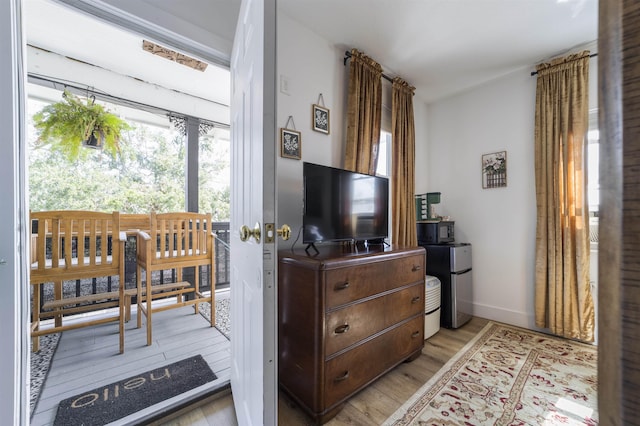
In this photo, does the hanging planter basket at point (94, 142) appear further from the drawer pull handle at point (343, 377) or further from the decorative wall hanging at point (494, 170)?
the decorative wall hanging at point (494, 170)

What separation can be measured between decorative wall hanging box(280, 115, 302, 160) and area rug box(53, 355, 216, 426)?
164cm

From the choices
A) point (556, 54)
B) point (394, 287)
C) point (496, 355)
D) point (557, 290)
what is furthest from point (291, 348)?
point (556, 54)

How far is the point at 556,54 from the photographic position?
2.32 m

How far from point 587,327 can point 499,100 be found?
7.50 feet

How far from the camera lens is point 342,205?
183cm

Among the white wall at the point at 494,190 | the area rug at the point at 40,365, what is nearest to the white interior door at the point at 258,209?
the area rug at the point at 40,365

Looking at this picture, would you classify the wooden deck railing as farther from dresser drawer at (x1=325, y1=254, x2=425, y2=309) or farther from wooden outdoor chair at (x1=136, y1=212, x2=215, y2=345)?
dresser drawer at (x1=325, y1=254, x2=425, y2=309)

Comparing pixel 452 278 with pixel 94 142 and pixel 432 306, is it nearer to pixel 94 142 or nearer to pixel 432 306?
pixel 432 306

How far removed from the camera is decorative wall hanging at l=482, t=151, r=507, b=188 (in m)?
2.68

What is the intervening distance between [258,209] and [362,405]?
1.37m

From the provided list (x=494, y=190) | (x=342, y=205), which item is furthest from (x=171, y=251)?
(x=494, y=190)

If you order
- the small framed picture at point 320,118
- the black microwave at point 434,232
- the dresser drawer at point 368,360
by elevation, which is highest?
the small framed picture at point 320,118

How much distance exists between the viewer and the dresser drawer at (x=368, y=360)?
4.42 feet

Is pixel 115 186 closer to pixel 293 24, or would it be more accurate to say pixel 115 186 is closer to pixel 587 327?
pixel 293 24
